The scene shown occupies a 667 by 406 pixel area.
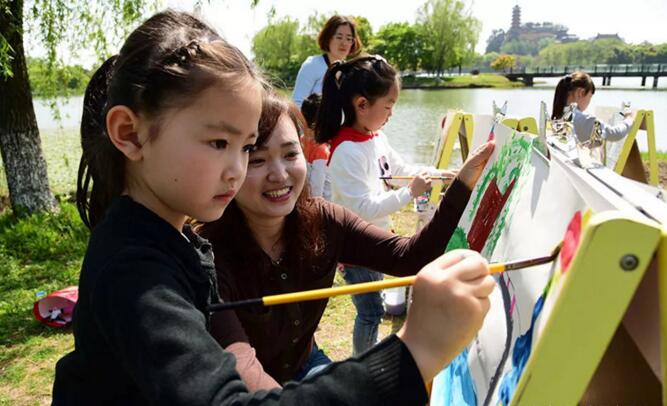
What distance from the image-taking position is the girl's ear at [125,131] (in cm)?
107

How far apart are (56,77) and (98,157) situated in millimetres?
5608

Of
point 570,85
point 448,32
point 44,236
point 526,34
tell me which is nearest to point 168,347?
point 44,236

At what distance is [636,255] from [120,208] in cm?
89

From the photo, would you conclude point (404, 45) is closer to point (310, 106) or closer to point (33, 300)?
point (310, 106)

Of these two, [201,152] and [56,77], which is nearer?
[201,152]

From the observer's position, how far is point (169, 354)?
0.80m

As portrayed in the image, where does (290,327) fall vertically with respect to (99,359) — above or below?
below

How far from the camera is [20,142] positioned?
523 cm

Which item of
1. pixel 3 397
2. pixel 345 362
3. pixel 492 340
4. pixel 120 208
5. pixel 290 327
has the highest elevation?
pixel 120 208

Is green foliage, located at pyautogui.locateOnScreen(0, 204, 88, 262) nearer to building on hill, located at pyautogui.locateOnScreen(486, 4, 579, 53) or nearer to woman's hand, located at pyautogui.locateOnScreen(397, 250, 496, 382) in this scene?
woman's hand, located at pyautogui.locateOnScreen(397, 250, 496, 382)

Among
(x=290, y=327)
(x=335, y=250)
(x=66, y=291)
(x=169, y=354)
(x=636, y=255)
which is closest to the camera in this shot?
(x=636, y=255)

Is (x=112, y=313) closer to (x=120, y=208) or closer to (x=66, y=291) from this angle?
(x=120, y=208)

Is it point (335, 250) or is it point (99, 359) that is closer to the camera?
point (99, 359)

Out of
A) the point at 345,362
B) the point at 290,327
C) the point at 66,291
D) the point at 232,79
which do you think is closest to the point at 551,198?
the point at 345,362
